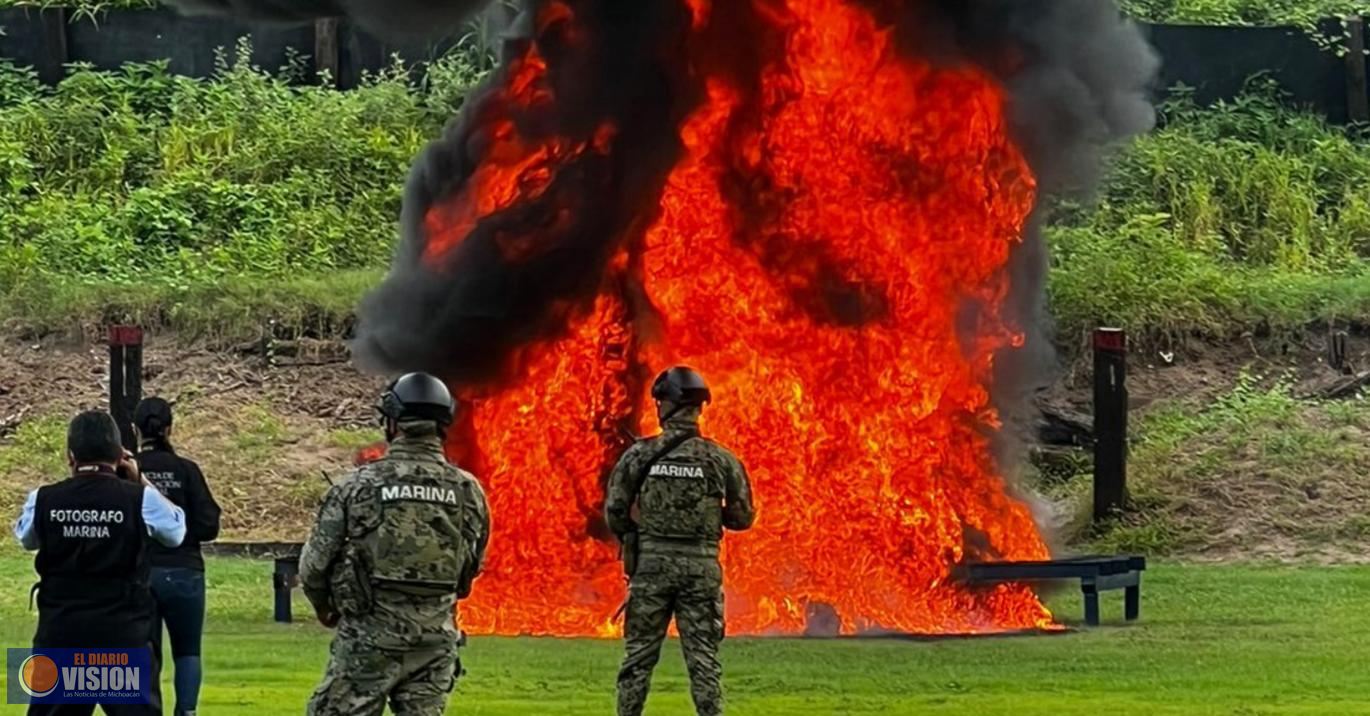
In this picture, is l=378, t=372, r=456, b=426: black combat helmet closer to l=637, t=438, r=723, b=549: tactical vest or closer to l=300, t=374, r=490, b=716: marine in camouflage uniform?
l=300, t=374, r=490, b=716: marine in camouflage uniform

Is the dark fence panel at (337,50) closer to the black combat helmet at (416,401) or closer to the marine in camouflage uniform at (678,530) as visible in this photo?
the marine in camouflage uniform at (678,530)

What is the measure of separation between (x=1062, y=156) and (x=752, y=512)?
7.09 m

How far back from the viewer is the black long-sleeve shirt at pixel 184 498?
439 inches

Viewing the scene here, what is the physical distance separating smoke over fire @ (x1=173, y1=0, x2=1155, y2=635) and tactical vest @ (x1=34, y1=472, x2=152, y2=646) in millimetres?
7094

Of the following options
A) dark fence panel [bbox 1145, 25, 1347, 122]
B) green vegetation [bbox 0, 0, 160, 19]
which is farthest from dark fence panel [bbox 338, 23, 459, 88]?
dark fence panel [bbox 1145, 25, 1347, 122]

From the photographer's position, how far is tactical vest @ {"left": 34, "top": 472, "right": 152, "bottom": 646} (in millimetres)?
9008

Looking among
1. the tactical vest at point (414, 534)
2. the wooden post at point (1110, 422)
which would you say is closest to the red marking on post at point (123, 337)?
the wooden post at point (1110, 422)

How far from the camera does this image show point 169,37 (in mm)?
29172

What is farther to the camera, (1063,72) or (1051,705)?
(1063,72)

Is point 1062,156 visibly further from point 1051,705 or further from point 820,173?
point 1051,705

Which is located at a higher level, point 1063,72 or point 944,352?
point 1063,72

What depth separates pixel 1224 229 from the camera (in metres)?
27.3

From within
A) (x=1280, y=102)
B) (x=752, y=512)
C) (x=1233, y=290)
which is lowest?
(x=752, y=512)

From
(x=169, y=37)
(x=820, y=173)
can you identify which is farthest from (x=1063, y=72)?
(x=169, y=37)
